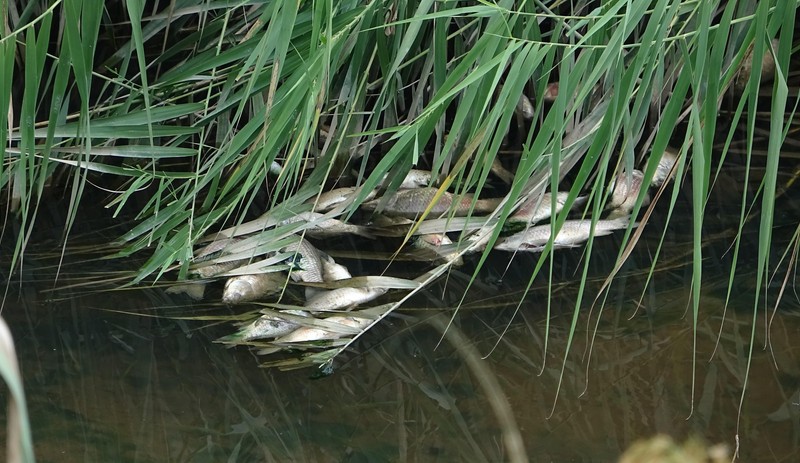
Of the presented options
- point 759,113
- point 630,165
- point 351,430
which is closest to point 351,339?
point 351,430

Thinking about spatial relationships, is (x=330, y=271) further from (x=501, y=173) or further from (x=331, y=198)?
(x=501, y=173)

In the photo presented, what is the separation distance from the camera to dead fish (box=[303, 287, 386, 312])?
5.55ft

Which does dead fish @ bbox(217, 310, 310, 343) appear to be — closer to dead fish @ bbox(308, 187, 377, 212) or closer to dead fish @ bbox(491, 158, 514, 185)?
dead fish @ bbox(308, 187, 377, 212)

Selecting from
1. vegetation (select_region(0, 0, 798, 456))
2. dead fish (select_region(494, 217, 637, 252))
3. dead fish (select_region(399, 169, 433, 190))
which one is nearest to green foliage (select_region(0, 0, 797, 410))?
vegetation (select_region(0, 0, 798, 456))

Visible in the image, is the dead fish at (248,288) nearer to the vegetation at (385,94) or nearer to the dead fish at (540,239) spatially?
the vegetation at (385,94)

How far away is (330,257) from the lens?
75.5 inches

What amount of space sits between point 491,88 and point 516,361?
584 mm

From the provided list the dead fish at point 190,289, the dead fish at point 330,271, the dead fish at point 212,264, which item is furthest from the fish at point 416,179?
the dead fish at point 190,289

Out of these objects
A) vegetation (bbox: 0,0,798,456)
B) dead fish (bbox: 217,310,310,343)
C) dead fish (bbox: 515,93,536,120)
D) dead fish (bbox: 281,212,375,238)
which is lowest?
dead fish (bbox: 217,310,310,343)

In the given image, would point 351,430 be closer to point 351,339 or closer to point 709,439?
point 351,339

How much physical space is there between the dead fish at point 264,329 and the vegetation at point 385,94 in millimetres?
207

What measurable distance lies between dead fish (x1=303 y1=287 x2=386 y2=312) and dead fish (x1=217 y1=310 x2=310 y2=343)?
7cm

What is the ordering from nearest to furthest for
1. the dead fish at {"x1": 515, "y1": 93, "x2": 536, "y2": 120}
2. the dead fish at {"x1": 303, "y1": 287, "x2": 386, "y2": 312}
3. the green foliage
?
1. the green foliage
2. the dead fish at {"x1": 303, "y1": 287, "x2": 386, "y2": 312}
3. the dead fish at {"x1": 515, "y1": 93, "x2": 536, "y2": 120}

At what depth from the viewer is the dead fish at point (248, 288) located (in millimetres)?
1734
